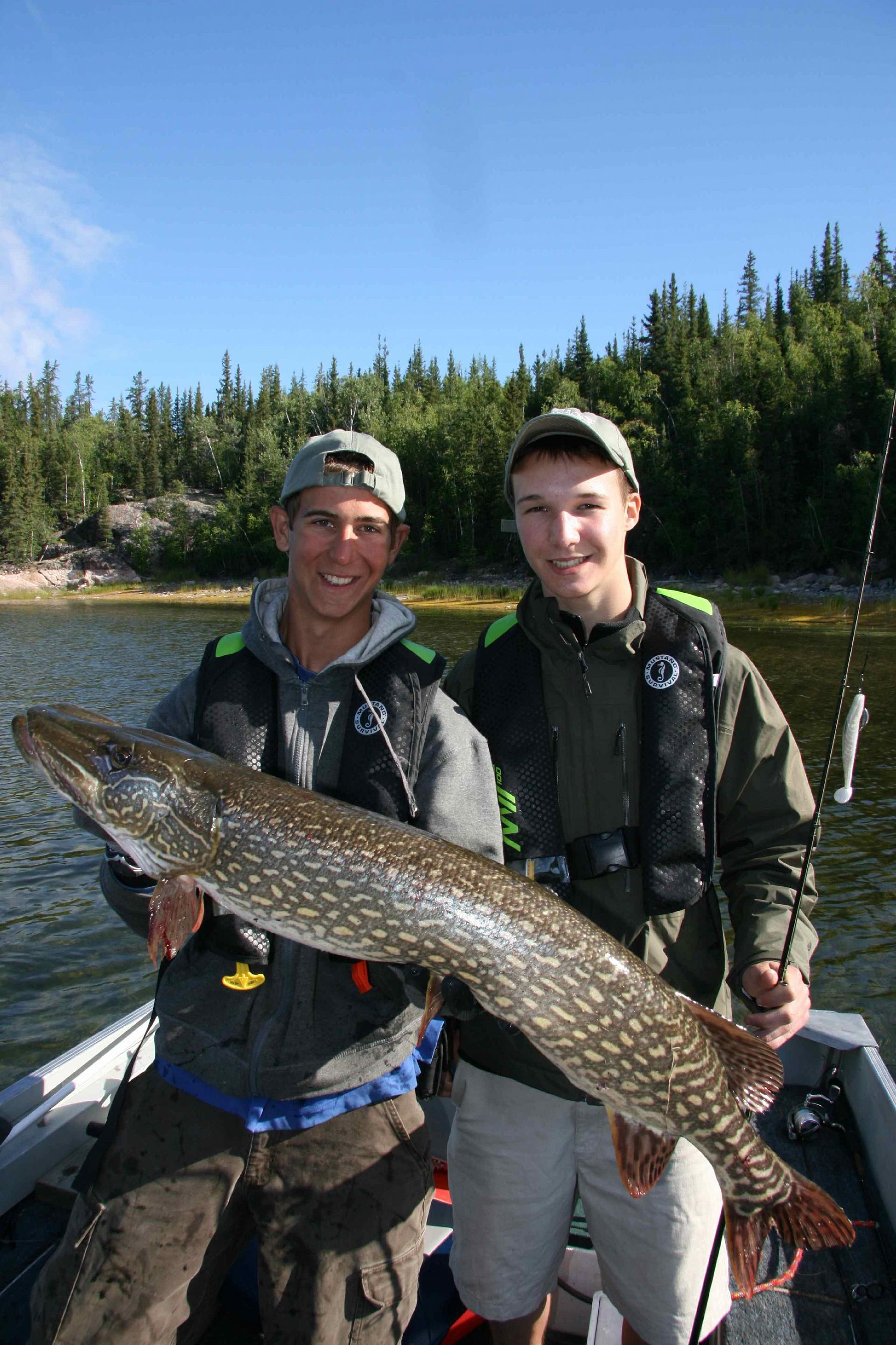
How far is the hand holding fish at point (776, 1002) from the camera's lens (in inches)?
93.9

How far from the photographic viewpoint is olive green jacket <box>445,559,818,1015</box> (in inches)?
100

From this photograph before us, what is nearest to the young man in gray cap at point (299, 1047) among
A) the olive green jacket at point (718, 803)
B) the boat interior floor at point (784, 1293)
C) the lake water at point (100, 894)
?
the olive green jacket at point (718, 803)

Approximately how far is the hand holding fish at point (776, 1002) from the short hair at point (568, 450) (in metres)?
1.70

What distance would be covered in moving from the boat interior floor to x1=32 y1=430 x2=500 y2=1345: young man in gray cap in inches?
28.9

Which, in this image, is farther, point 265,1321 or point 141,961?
point 141,961

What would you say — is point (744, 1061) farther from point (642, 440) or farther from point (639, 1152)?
point (642, 440)

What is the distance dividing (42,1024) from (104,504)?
297ft

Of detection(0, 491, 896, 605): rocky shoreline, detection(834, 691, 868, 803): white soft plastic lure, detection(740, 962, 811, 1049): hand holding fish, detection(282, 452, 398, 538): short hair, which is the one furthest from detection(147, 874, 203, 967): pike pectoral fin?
detection(0, 491, 896, 605): rocky shoreline

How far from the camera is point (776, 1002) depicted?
2.40 metres

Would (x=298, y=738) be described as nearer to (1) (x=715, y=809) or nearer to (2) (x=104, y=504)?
(1) (x=715, y=809)

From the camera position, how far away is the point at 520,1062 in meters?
2.49

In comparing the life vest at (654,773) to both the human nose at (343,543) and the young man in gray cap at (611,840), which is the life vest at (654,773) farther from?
the human nose at (343,543)

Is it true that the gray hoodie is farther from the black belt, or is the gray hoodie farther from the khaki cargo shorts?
the khaki cargo shorts

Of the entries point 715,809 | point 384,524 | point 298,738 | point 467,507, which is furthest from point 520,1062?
point 467,507
